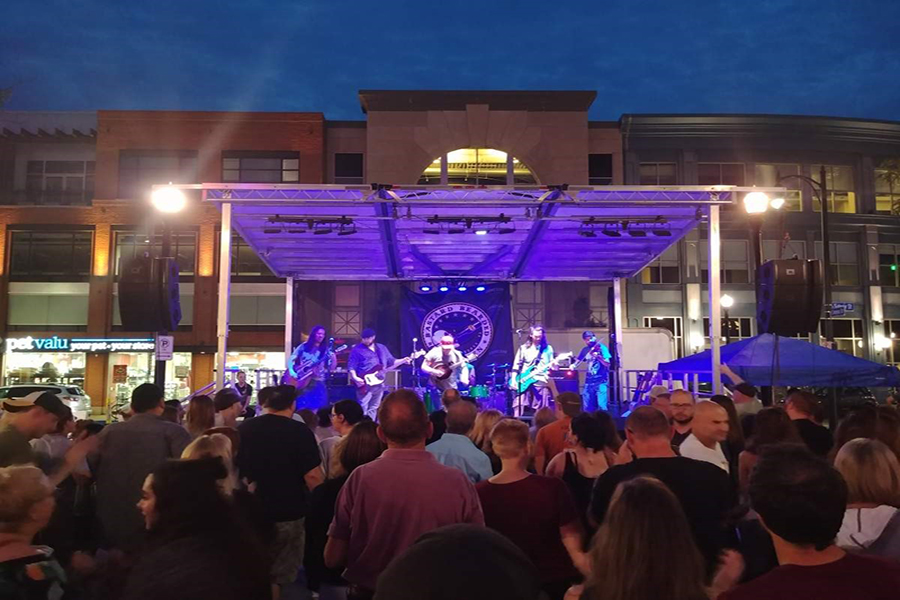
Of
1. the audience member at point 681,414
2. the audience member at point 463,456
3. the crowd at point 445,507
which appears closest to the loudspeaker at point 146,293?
the crowd at point 445,507

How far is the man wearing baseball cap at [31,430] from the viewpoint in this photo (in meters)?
4.15

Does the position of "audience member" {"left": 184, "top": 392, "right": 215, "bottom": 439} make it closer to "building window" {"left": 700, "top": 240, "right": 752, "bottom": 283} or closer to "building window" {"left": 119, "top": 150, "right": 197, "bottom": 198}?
"building window" {"left": 119, "top": 150, "right": 197, "bottom": 198}

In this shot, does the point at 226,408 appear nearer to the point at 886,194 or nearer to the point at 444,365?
the point at 444,365

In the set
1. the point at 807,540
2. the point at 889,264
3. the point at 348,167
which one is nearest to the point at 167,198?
the point at 807,540

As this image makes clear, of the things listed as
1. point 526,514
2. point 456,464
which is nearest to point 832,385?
point 456,464

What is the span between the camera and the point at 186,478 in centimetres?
220

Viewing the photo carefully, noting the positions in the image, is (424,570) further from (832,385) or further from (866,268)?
(866,268)

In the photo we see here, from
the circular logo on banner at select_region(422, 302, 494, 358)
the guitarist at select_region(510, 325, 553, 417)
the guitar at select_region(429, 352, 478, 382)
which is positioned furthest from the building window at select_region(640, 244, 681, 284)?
the guitar at select_region(429, 352, 478, 382)

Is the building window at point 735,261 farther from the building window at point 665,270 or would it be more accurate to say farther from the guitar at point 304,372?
the guitar at point 304,372

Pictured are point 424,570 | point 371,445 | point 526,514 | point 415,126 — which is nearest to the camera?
point 424,570

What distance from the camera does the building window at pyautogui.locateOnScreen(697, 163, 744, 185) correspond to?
102 ft

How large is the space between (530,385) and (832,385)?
5.92 metres

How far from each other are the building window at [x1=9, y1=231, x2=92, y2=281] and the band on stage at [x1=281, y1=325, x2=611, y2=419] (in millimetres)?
20494

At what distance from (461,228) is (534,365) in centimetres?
369
